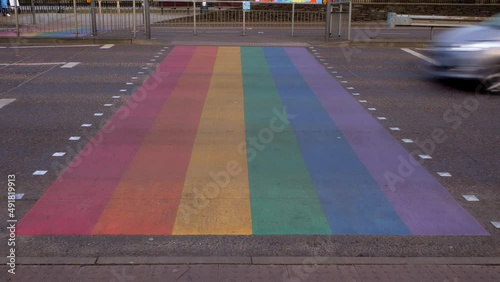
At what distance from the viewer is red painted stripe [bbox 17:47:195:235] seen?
5.85 m

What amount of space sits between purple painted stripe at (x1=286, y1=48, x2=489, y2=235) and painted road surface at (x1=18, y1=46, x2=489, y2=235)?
0.02 m

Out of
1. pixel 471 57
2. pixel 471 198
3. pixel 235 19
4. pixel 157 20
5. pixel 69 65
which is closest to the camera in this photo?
pixel 471 198

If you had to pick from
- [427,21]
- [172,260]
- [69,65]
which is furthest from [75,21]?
[172,260]

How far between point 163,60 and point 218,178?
9.59 m

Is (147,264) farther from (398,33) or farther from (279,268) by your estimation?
(398,33)

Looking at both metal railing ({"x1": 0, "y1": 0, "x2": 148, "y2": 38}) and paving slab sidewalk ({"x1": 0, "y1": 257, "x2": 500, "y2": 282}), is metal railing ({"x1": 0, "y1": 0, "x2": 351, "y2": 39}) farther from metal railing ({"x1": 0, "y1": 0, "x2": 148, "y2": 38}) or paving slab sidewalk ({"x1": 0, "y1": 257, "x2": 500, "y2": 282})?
paving slab sidewalk ({"x1": 0, "y1": 257, "x2": 500, "y2": 282})

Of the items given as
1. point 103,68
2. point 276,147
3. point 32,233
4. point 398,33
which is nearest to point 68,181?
point 32,233

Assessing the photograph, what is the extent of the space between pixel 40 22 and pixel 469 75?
19.9 meters

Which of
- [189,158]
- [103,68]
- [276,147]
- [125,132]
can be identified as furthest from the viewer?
[103,68]

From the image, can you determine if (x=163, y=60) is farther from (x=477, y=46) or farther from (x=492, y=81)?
(x=492, y=81)

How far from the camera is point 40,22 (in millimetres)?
25750

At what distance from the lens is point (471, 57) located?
12.1 meters

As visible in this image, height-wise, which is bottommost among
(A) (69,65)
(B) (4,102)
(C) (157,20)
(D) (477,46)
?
(B) (4,102)

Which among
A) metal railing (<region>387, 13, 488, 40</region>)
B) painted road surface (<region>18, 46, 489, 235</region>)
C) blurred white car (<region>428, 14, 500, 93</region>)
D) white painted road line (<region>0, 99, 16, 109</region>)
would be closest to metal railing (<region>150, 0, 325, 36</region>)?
metal railing (<region>387, 13, 488, 40</region>)
